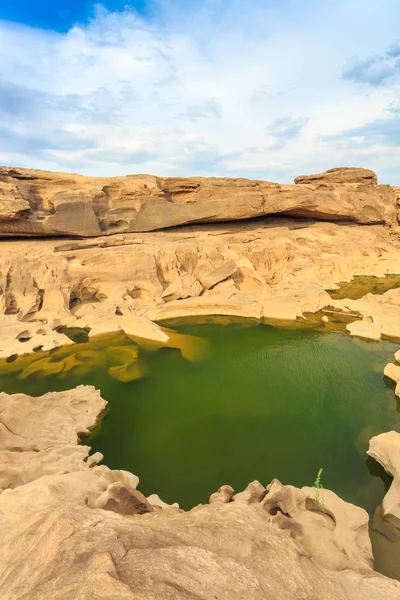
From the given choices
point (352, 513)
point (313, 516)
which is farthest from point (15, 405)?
point (352, 513)

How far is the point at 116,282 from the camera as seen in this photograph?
14672 millimetres

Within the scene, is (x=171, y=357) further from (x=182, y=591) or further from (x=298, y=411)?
(x=182, y=591)

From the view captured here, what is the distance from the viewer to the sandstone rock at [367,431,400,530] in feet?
15.3

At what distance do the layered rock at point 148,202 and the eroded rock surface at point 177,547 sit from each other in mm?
13475

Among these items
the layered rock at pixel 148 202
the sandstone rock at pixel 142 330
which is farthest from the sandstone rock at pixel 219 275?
the layered rock at pixel 148 202

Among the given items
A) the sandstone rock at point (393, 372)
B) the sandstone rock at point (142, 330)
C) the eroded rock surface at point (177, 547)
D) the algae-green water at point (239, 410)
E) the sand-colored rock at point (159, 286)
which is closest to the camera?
the eroded rock surface at point (177, 547)

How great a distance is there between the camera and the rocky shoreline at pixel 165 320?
8.31 ft

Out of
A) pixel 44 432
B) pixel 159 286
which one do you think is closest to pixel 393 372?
pixel 44 432

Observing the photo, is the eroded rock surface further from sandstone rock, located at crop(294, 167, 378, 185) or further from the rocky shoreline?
sandstone rock, located at crop(294, 167, 378, 185)

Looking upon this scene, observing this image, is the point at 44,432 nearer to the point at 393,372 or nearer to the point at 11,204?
the point at 393,372

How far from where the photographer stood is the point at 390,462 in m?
5.48

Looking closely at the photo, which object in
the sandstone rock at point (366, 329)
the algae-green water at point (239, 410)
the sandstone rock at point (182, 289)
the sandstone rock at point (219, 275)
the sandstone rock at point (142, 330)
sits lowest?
the algae-green water at point (239, 410)

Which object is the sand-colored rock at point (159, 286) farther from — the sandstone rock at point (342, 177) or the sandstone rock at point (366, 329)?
the sandstone rock at point (342, 177)

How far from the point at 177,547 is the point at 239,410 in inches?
201
